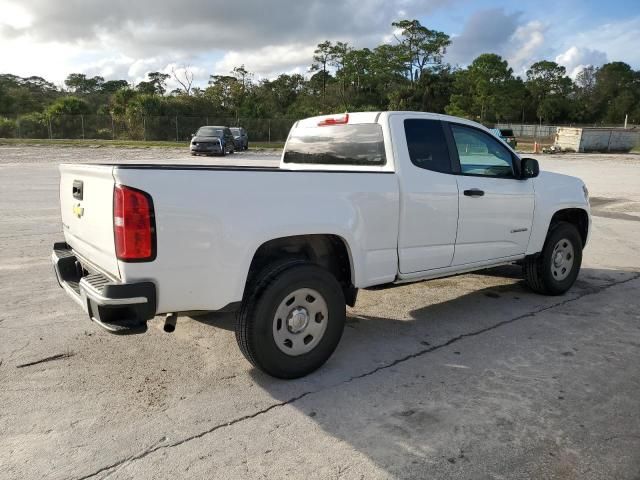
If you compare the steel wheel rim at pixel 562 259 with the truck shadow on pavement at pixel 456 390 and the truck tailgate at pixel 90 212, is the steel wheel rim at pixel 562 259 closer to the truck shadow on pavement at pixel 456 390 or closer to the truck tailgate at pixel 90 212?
the truck shadow on pavement at pixel 456 390

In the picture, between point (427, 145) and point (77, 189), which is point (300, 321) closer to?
point (77, 189)

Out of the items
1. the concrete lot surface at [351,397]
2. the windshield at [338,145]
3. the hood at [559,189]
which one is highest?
the windshield at [338,145]

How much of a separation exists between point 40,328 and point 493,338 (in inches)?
153

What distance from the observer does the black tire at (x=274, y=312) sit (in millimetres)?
3479

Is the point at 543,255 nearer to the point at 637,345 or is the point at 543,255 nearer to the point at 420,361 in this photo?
the point at 637,345

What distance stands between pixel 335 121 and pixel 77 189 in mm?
2297

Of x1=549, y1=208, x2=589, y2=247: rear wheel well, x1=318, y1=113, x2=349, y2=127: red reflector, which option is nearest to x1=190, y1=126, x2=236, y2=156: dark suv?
x1=549, y1=208, x2=589, y2=247: rear wheel well

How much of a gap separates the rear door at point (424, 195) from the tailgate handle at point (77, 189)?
235 cm

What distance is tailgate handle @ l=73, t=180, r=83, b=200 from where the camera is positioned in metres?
3.71

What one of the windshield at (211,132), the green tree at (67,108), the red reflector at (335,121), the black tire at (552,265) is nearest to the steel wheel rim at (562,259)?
the black tire at (552,265)

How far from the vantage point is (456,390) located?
11.9 feet

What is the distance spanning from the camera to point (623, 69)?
99.4 m

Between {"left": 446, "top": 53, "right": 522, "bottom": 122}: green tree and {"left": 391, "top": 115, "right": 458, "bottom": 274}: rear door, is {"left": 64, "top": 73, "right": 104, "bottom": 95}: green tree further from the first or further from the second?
{"left": 391, "top": 115, "right": 458, "bottom": 274}: rear door

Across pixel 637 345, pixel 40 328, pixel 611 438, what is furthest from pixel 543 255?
pixel 40 328
